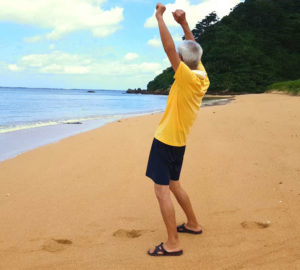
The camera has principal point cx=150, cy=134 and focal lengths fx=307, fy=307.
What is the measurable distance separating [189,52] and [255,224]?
1.80 meters

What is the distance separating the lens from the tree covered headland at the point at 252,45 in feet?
189

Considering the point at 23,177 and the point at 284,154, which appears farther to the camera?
the point at 284,154

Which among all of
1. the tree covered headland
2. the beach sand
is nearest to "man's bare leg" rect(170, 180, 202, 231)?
the beach sand

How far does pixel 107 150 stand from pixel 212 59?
217ft

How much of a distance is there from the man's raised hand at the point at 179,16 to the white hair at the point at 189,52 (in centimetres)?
58

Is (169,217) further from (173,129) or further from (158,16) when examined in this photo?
(158,16)

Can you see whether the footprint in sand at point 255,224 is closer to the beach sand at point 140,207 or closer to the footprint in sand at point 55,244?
the beach sand at point 140,207

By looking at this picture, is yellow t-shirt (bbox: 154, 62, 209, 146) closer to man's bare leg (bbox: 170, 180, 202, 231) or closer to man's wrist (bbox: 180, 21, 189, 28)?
man's bare leg (bbox: 170, 180, 202, 231)

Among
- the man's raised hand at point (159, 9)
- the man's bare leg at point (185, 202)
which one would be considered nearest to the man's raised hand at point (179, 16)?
the man's raised hand at point (159, 9)

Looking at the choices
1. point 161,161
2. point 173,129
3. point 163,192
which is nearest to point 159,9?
point 173,129

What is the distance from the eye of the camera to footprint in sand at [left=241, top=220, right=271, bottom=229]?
299cm

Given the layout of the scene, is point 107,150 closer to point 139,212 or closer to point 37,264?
point 139,212

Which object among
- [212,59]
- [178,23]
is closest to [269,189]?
[178,23]

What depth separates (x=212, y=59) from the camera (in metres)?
68.5
